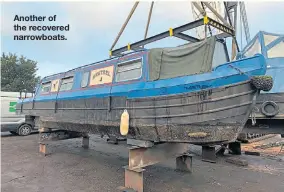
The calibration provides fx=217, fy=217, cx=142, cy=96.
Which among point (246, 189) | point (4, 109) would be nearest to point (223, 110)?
point (246, 189)

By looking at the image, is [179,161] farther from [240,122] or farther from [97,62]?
[97,62]

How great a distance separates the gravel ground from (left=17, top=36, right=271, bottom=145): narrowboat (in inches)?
48.0

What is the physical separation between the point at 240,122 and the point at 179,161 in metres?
2.72

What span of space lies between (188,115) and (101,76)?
284cm

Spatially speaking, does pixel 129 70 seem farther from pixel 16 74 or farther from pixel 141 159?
pixel 16 74

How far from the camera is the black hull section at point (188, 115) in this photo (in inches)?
149

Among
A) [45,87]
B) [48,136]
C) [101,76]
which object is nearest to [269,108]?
[101,76]

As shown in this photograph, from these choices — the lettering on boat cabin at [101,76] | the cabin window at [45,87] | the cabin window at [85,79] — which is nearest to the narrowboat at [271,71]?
the lettering on boat cabin at [101,76]

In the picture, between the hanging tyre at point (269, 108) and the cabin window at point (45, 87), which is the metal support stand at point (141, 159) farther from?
the cabin window at point (45, 87)

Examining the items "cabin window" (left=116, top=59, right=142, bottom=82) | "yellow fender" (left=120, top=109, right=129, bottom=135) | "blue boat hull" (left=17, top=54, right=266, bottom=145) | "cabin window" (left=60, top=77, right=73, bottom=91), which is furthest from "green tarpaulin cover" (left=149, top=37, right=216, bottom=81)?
"cabin window" (left=60, top=77, right=73, bottom=91)

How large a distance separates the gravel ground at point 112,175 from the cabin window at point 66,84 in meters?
2.39

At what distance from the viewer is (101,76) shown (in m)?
5.84

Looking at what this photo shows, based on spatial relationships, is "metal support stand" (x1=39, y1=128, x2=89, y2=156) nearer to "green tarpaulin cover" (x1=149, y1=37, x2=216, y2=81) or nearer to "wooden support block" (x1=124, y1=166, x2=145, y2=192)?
"wooden support block" (x1=124, y1=166, x2=145, y2=192)

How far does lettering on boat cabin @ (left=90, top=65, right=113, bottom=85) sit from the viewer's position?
5.59 m
